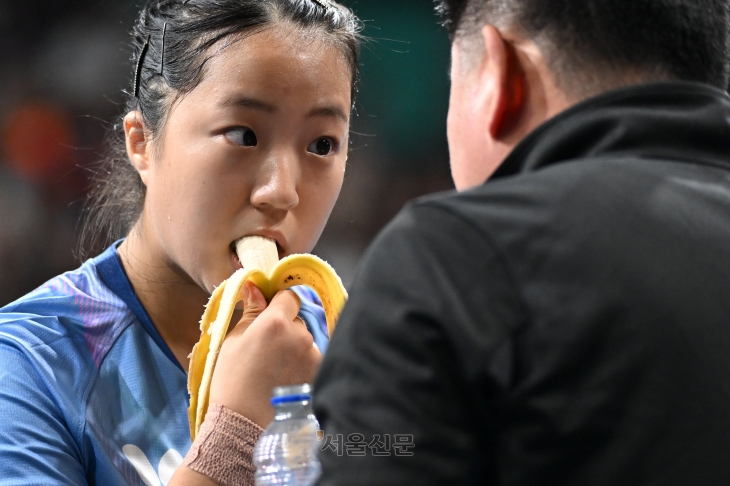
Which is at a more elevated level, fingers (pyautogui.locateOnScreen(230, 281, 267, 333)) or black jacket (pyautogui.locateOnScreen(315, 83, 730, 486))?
black jacket (pyautogui.locateOnScreen(315, 83, 730, 486))

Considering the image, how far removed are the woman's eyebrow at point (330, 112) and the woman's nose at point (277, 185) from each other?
0.11 metres

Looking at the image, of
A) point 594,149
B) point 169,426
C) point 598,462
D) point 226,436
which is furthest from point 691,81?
point 169,426

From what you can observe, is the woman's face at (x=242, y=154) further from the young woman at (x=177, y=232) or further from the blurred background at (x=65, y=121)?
the blurred background at (x=65, y=121)

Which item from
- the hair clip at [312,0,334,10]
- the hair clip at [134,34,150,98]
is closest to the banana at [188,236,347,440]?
the hair clip at [134,34,150,98]

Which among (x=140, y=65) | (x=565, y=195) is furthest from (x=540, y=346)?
(x=140, y=65)

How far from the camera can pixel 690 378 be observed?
2.10ft

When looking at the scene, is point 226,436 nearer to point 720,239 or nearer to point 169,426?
point 169,426

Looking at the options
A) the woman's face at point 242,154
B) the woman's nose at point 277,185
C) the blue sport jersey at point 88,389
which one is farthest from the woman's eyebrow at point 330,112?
the blue sport jersey at point 88,389

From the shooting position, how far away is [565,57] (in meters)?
0.83

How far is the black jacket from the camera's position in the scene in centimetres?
63

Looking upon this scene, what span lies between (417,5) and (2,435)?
3380mm

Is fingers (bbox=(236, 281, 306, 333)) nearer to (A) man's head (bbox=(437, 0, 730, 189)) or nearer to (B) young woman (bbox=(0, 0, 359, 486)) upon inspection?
(B) young woman (bbox=(0, 0, 359, 486))

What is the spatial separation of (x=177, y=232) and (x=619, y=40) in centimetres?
105

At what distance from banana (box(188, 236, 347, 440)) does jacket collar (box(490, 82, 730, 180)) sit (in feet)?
2.26
